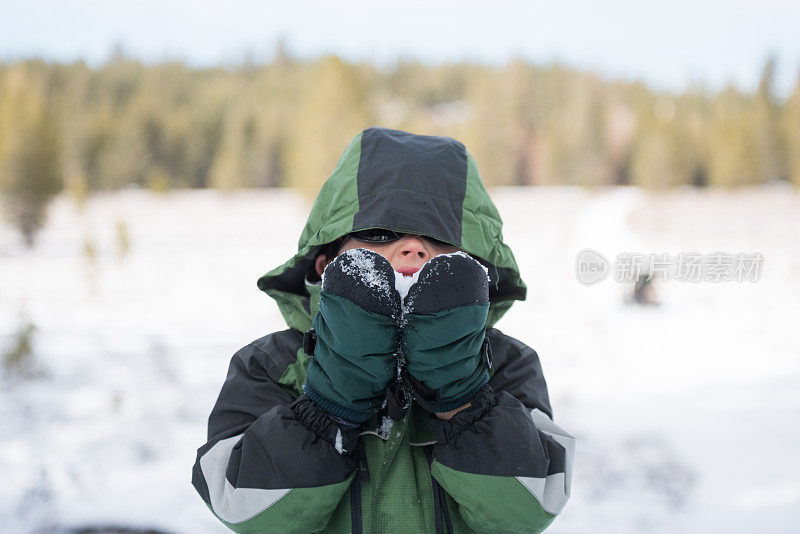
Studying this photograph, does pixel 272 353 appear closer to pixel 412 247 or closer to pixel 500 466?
pixel 412 247

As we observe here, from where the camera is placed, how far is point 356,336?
816 mm

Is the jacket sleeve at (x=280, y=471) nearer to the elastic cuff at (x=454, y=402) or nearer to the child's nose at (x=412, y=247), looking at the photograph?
the elastic cuff at (x=454, y=402)

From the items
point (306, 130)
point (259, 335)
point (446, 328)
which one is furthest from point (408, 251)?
point (306, 130)

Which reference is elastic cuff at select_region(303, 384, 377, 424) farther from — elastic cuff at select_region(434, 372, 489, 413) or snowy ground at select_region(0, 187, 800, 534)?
snowy ground at select_region(0, 187, 800, 534)

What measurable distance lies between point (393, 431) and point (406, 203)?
0.42 meters

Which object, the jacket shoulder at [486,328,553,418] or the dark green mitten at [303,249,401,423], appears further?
the jacket shoulder at [486,328,553,418]

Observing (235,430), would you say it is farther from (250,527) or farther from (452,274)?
(452,274)

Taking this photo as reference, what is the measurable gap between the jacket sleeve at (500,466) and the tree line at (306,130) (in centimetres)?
826

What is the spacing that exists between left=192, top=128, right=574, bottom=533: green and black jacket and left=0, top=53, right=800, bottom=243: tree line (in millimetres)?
7953

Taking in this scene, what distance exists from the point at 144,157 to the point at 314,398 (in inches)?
514

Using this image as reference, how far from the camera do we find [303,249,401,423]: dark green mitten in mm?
815

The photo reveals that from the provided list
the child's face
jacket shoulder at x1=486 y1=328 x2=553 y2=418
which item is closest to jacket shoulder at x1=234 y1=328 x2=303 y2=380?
the child's face

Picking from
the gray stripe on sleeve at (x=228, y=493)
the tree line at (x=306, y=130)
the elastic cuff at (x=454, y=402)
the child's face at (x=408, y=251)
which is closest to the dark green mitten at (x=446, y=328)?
the elastic cuff at (x=454, y=402)

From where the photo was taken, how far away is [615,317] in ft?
26.1
